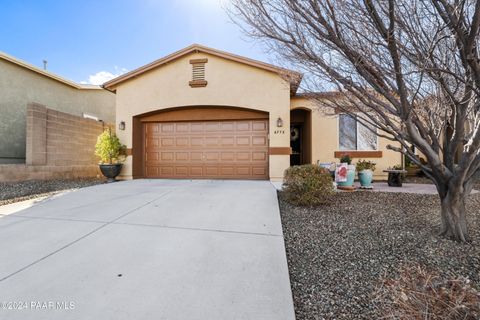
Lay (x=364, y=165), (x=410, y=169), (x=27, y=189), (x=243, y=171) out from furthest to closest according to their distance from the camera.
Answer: (x=410, y=169)
(x=243, y=171)
(x=364, y=165)
(x=27, y=189)

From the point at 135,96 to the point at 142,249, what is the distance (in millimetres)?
7900

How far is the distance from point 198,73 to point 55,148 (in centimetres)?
617

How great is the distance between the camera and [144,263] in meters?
2.62

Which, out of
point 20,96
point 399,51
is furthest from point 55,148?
point 399,51

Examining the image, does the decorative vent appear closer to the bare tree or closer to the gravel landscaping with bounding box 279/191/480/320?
the bare tree

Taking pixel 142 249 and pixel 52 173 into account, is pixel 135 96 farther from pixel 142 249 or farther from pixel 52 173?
pixel 142 249

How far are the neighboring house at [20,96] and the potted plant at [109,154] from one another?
402 centimetres

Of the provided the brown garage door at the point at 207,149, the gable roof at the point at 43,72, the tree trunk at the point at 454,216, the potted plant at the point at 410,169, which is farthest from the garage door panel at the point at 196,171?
the potted plant at the point at 410,169

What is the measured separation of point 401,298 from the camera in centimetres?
178

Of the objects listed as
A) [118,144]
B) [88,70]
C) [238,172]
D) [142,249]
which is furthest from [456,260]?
[88,70]

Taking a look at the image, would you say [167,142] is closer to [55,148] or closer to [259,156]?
[259,156]

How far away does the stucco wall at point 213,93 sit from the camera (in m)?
8.38

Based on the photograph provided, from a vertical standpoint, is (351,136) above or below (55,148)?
above

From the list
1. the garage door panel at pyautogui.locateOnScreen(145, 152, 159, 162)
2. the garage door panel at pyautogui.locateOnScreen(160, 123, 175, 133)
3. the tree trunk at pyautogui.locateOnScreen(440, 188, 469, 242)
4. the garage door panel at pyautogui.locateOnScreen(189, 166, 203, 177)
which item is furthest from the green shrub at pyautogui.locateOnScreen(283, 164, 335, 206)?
the garage door panel at pyautogui.locateOnScreen(145, 152, 159, 162)
